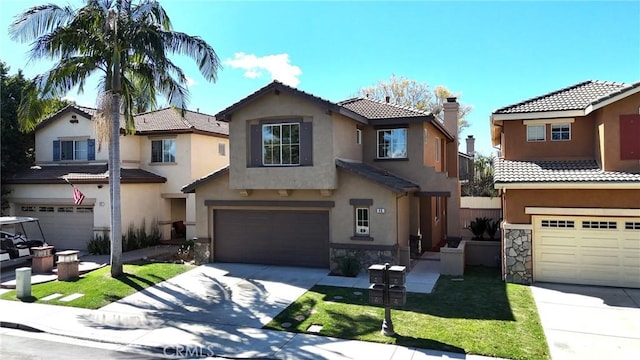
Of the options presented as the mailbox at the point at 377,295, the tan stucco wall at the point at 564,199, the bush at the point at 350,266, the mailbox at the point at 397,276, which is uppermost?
the tan stucco wall at the point at 564,199

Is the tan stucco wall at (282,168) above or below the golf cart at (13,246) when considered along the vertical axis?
above

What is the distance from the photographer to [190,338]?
9656mm

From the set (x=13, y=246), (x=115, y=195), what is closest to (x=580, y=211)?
(x=115, y=195)

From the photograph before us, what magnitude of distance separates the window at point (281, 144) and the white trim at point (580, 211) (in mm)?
7928

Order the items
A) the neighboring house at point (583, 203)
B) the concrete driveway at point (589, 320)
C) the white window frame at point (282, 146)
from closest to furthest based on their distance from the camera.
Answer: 1. the concrete driveway at point (589, 320)
2. the neighboring house at point (583, 203)
3. the white window frame at point (282, 146)

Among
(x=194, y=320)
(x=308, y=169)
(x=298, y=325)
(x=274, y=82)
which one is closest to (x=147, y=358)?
(x=194, y=320)

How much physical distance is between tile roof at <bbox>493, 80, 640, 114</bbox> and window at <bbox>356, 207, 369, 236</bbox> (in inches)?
227

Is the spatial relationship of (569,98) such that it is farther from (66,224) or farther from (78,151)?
(78,151)

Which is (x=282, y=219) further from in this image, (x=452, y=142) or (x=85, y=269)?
(x=452, y=142)

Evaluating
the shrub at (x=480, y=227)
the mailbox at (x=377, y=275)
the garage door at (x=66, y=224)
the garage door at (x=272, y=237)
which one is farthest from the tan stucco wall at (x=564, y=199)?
the garage door at (x=66, y=224)

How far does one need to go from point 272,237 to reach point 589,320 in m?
10.4

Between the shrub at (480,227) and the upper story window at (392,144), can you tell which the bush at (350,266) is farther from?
the shrub at (480,227)

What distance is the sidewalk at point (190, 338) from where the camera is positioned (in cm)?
869

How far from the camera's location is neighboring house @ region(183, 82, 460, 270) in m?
15.1
